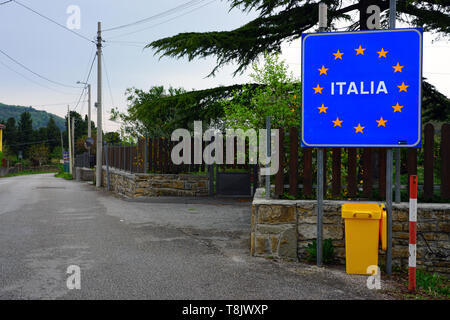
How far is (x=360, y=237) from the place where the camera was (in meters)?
5.35

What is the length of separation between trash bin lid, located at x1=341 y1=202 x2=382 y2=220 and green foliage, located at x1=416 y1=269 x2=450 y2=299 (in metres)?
0.93

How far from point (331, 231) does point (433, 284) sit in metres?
1.46

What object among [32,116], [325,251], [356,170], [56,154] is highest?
[32,116]

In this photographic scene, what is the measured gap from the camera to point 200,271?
17.7ft

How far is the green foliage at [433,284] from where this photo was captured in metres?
4.72

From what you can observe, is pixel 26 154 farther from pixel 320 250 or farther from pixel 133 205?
pixel 320 250

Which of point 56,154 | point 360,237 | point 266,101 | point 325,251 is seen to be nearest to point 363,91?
point 360,237

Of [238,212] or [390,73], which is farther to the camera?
[238,212]

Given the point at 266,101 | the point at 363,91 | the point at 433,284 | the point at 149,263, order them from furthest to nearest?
1. the point at 266,101
2. the point at 149,263
3. the point at 363,91
4. the point at 433,284

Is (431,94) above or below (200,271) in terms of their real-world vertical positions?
above

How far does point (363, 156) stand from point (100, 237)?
196 inches

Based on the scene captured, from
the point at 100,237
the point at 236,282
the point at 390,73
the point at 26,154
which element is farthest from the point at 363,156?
the point at 26,154

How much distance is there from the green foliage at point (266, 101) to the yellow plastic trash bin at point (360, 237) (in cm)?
552

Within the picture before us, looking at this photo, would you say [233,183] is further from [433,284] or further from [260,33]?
[433,284]
